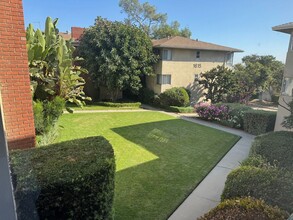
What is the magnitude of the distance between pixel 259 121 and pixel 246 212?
9299mm

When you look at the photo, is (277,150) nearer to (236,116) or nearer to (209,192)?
(209,192)

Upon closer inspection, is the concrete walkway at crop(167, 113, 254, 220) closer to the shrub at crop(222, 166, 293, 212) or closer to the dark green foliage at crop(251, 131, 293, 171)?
the shrub at crop(222, 166, 293, 212)

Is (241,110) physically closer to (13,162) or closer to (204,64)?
(204,64)

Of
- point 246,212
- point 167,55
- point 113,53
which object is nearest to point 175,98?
point 167,55

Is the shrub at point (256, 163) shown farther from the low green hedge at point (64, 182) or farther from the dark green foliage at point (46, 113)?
the dark green foliage at point (46, 113)

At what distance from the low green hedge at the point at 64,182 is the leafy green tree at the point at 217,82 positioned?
18113 mm

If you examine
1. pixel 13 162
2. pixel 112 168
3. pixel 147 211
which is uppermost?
pixel 13 162

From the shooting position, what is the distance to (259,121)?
1148 cm

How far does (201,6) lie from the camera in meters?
4.00

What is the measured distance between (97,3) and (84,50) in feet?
50.4

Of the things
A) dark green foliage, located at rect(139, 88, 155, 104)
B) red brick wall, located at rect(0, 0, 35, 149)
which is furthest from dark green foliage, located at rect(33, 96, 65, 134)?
dark green foliage, located at rect(139, 88, 155, 104)

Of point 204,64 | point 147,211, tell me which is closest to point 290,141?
point 147,211

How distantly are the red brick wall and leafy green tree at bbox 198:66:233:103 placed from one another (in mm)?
17728

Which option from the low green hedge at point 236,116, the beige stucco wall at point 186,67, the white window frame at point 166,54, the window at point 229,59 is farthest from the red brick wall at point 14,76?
the window at point 229,59
